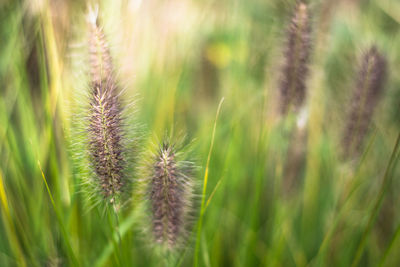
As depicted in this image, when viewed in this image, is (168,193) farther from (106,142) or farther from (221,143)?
(221,143)

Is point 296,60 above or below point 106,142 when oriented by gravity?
above

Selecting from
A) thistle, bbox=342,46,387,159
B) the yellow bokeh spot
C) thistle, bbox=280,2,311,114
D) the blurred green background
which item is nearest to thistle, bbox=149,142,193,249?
the blurred green background

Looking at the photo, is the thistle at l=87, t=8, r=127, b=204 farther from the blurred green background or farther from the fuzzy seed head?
the blurred green background

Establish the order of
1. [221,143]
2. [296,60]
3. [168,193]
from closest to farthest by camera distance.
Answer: [168,193]
[296,60]
[221,143]

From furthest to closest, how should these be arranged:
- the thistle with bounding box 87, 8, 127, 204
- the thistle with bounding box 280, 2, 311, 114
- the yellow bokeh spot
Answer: the yellow bokeh spot
the thistle with bounding box 280, 2, 311, 114
the thistle with bounding box 87, 8, 127, 204

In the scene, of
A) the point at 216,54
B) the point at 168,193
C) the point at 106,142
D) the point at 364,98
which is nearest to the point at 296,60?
the point at 364,98

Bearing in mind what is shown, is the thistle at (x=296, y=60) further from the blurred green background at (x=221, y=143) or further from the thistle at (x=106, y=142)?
the thistle at (x=106, y=142)

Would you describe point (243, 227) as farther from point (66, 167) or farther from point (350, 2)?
point (350, 2)
